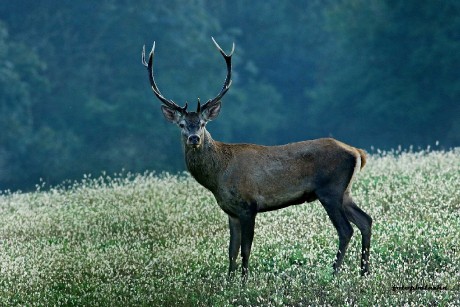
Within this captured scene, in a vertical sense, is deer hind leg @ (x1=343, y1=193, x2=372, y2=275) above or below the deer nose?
Result: below

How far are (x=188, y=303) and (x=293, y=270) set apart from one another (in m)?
1.36

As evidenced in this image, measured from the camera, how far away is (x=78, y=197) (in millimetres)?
15312

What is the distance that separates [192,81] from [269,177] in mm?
21889

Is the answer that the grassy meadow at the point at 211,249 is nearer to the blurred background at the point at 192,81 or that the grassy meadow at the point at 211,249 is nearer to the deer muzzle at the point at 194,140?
the deer muzzle at the point at 194,140

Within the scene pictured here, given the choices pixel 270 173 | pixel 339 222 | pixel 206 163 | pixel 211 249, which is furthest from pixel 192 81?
pixel 339 222

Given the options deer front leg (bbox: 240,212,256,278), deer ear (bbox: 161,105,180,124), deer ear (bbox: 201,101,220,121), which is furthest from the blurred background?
deer front leg (bbox: 240,212,256,278)

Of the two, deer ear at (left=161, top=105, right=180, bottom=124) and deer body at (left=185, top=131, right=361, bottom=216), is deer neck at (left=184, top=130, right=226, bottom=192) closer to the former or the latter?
deer body at (left=185, top=131, right=361, bottom=216)

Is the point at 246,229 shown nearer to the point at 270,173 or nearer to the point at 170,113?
the point at 270,173

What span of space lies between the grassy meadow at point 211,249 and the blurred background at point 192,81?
576 inches

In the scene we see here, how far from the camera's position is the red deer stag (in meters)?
9.55

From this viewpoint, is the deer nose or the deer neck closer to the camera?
the deer nose

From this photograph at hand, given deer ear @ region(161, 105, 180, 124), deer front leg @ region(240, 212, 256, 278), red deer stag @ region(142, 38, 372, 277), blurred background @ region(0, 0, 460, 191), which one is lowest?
deer front leg @ region(240, 212, 256, 278)

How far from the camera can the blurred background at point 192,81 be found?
29625mm

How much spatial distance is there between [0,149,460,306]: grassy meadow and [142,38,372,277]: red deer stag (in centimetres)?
37
